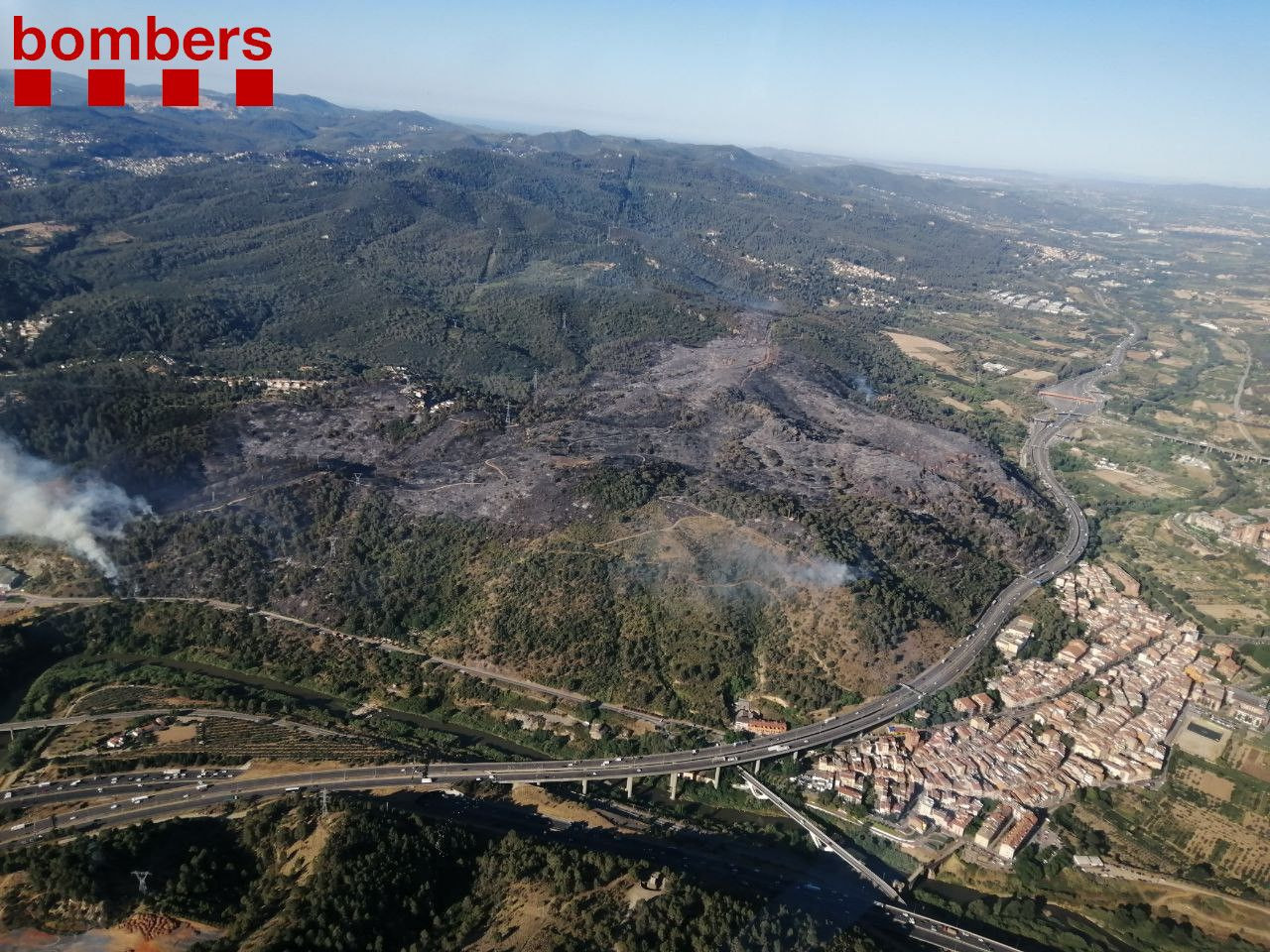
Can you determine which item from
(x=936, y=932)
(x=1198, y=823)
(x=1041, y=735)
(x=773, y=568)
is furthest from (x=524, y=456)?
(x=1198, y=823)

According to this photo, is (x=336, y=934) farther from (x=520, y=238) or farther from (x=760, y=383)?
(x=520, y=238)

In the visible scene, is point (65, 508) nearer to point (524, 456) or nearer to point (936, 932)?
point (524, 456)

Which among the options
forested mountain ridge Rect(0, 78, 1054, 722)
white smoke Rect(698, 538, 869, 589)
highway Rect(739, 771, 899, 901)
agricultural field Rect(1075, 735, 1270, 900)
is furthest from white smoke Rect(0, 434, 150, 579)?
agricultural field Rect(1075, 735, 1270, 900)

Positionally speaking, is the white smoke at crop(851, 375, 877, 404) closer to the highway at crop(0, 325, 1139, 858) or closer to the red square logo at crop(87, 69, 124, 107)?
the highway at crop(0, 325, 1139, 858)

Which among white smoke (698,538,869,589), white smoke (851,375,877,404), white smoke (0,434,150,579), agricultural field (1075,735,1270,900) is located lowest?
agricultural field (1075,735,1270,900)

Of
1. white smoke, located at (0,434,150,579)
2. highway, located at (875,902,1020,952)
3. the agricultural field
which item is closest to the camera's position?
highway, located at (875,902,1020,952)

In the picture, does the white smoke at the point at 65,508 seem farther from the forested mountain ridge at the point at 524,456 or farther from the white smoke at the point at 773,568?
the white smoke at the point at 773,568

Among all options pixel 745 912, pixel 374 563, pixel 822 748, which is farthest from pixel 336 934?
pixel 374 563

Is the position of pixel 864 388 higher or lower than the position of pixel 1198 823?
higher

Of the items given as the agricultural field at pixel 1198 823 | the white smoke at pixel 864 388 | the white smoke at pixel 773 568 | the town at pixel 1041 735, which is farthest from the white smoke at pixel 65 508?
the white smoke at pixel 864 388
